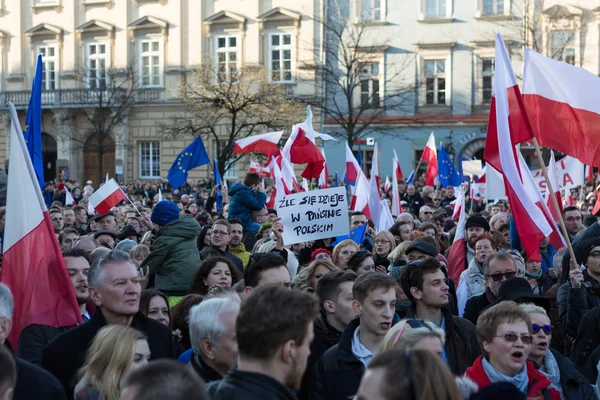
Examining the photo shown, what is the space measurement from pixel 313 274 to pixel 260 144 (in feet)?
44.1

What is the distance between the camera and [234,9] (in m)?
45.1

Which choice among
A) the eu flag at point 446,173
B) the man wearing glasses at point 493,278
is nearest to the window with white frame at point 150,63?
the eu flag at point 446,173

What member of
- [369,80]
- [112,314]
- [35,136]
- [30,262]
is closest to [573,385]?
[112,314]

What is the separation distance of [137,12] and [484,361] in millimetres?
43891

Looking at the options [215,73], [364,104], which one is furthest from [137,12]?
[364,104]

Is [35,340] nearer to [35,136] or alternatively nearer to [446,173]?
[35,136]

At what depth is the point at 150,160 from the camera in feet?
154

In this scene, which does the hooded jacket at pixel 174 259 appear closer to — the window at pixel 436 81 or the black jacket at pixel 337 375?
the black jacket at pixel 337 375

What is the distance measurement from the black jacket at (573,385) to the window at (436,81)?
38.3 metres

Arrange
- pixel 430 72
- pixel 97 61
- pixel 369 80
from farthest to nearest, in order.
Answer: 1. pixel 97 61
2. pixel 369 80
3. pixel 430 72

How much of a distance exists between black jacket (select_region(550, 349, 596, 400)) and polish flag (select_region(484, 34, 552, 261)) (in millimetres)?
2403

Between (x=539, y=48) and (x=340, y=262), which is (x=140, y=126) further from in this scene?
(x=340, y=262)

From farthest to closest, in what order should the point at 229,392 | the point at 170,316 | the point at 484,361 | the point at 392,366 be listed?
the point at 170,316 → the point at 484,361 → the point at 229,392 → the point at 392,366

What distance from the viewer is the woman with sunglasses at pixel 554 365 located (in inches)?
217
